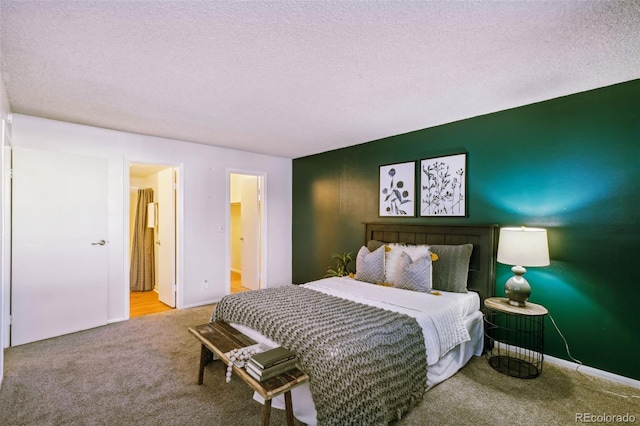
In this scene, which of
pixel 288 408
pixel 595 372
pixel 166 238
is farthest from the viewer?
pixel 166 238

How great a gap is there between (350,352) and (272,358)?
457mm

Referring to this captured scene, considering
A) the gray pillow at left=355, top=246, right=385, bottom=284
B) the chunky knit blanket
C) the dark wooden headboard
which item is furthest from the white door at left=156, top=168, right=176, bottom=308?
the dark wooden headboard

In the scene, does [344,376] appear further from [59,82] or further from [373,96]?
[59,82]

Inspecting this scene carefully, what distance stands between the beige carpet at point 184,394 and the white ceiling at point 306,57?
2419 millimetres

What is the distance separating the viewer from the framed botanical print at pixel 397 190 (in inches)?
146

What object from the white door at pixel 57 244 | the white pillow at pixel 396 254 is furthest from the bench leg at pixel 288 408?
the white door at pixel 57 244

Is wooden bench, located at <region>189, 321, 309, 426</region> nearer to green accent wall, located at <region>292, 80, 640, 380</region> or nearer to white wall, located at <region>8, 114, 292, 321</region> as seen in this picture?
white wall, located at <region>8, 114, 292, 321</region>

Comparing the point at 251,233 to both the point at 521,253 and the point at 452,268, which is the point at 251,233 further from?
the point at 521,253

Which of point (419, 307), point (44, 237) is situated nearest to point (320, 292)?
point (419, 307)

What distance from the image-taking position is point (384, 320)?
2102 mm

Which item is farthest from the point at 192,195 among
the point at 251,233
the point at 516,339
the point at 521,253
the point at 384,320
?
the point at 516,339

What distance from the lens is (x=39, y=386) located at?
7.39 ft

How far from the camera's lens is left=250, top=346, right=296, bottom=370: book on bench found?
5.40 ft

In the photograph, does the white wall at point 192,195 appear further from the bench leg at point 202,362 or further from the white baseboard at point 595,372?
the white baseboard at point 595,372
